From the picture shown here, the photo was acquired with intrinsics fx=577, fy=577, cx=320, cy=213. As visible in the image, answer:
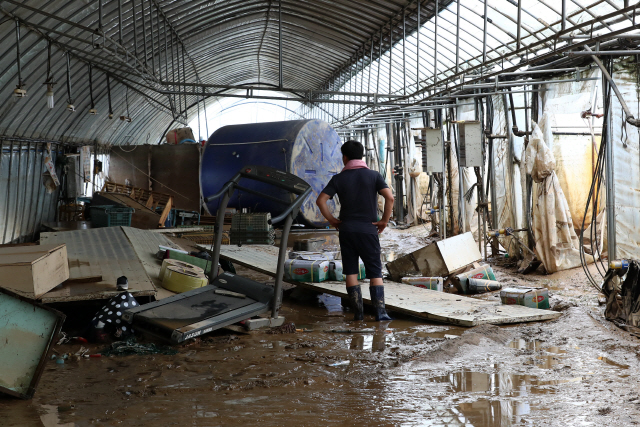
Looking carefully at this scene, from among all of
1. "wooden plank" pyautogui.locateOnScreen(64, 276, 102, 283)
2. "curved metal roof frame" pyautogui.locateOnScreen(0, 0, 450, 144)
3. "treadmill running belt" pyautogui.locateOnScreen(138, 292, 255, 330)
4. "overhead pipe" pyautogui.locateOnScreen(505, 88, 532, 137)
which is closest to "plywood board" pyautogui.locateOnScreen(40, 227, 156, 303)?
"wooden plank" pyautogui.locateOnScreen(64, 276, 102, 283)

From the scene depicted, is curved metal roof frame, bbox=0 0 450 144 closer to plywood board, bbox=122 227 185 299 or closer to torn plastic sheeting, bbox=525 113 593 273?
plywood board, bbox=122 227 185 299

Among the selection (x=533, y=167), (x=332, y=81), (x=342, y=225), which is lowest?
(x=342, y=225)

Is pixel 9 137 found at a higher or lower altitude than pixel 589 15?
lower

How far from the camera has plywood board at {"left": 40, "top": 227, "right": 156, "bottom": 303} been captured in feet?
18.7

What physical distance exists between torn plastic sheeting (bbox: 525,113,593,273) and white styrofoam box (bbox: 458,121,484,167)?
136 centimetres

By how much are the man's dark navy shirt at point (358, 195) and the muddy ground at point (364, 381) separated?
1.08 metres

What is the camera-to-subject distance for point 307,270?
7.46m

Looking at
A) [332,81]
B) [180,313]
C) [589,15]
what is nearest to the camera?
[180,313]

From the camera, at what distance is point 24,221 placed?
14.8 m

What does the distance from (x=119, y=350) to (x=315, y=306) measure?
3049 mm

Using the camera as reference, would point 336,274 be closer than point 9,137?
Yes

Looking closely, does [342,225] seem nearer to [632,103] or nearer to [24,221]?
[632,103]

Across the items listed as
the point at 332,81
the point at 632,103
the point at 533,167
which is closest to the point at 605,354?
the point at 632,103

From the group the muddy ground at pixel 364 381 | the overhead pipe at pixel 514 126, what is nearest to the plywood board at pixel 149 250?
the muddy ground at pixel 364 381
